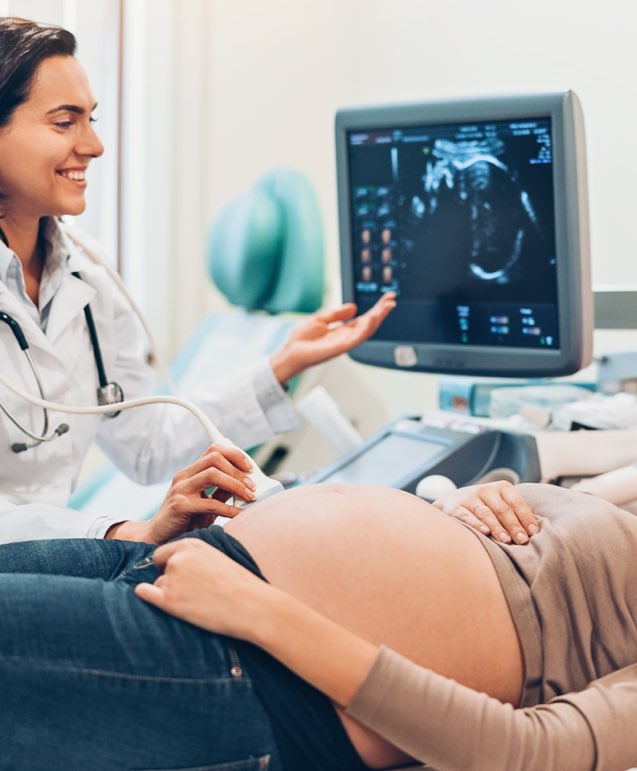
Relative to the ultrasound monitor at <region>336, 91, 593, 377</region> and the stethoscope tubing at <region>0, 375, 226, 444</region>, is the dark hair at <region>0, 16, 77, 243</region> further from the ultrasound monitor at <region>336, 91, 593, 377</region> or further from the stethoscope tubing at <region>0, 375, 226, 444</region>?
the ultrasound monitor at <region>336, 91, 593, 377</region>

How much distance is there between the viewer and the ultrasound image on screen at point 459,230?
5.11 ft

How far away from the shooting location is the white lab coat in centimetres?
139

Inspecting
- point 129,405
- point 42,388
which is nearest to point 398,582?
point 129,405

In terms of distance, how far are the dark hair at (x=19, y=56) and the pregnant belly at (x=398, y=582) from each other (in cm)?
77

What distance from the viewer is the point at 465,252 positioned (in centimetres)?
165

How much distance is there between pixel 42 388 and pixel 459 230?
0.74m

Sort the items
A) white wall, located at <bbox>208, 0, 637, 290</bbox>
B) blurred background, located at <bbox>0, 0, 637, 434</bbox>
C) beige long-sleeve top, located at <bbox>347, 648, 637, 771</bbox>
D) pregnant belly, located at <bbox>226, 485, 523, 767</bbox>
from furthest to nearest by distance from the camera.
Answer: blurred background, located at <bbox>0, 0, 637, 434</bbox> → white wall, located at <bbox>208, 0, 637, 290</bbox> → pregnant belly, located at <bbox>226, 485, 523, 767</bbox> → beige long-sleeve top, located at <bbox>347, 648, 637, 771</bbox>

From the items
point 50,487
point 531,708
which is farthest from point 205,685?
point 50,487

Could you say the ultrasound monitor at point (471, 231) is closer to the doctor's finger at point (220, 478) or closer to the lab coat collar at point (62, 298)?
the lab coat collar at point (62, 298)

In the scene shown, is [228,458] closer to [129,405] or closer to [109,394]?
[129,405]

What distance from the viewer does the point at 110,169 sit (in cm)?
307

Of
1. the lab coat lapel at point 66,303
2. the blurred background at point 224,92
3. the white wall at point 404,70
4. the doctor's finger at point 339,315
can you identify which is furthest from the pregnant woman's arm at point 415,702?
the blurred background at point 224,92

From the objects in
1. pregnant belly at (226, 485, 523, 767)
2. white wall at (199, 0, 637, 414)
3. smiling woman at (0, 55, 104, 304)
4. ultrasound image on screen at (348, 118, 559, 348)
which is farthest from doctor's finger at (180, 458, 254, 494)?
white wall at (199, 0, 637, 414)

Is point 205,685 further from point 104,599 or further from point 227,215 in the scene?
point 227,215
